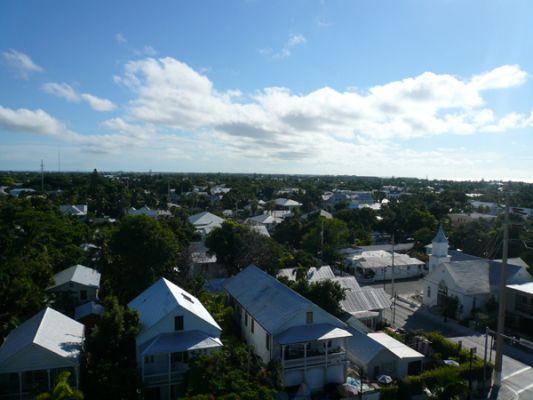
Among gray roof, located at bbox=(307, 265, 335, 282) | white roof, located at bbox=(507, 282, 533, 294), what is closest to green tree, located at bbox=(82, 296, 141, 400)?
gray roof, located at bbox=(307, 265, 335, 282)

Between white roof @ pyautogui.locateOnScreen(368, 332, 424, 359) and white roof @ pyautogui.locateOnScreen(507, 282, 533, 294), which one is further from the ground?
white roof @ pyautogui.locateOnScreen(507, 282, 533, 294)

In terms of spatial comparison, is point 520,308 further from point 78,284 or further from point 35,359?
point 78,284

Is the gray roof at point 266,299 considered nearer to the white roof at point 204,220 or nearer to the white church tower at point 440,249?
the white church tower at point 440,249

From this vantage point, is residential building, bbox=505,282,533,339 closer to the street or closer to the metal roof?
the street

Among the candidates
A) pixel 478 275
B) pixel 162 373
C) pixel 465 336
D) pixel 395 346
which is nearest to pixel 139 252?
pixel 162 373

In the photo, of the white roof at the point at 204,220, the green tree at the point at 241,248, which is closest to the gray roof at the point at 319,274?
the green tree at the point at 241,248

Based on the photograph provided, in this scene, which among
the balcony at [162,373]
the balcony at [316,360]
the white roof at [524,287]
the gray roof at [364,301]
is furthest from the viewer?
the white roof at [524,287]

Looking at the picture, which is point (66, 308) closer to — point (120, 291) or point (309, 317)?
point (120, 291)
